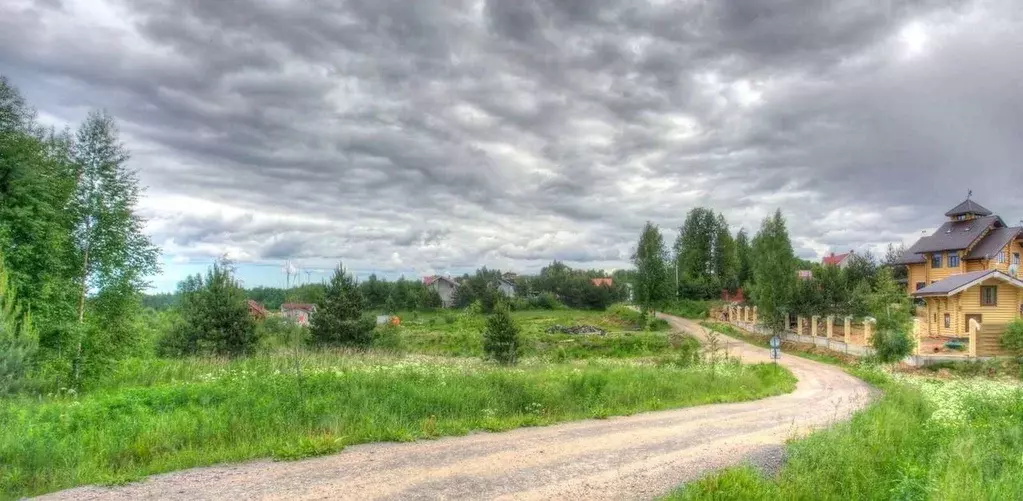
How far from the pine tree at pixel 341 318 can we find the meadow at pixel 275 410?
12231mm

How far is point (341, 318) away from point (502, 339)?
9.70 meters

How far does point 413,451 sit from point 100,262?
525 inches

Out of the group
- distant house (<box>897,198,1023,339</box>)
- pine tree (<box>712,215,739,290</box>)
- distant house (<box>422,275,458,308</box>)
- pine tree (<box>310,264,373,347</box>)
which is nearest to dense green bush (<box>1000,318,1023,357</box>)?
distant house (<box>897,198,1023,339</box>)

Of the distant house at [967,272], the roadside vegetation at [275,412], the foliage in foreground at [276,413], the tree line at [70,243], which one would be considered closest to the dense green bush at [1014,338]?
the distant house at [967,272]

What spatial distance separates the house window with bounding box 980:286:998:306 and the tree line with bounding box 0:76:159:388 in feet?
138

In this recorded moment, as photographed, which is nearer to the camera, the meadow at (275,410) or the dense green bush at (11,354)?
the meadow at (275,410)

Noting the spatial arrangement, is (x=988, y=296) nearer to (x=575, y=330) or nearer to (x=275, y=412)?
(x=575, y=330)

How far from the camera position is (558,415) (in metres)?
11.8

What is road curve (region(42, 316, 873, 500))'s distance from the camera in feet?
22.2

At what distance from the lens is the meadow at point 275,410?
7699 mm

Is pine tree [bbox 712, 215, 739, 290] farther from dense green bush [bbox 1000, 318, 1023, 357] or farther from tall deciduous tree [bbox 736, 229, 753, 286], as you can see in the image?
dense green bush [bbox 1000, 318, 1023, 357]

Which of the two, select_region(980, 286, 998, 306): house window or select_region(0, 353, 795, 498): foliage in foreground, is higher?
select_region(980, 286, 998, 306): house window

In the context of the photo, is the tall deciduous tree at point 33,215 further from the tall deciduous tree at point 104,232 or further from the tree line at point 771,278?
the tree line at point 771,278

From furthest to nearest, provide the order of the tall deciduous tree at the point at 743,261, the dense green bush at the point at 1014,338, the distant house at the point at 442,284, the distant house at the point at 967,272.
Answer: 1. the distant house at the point at 442,284
2. the tall deciduous tree at the point at 743,261
3. the distant house at the point at 967,272
4. the dense green bush at the point at 1014,338
